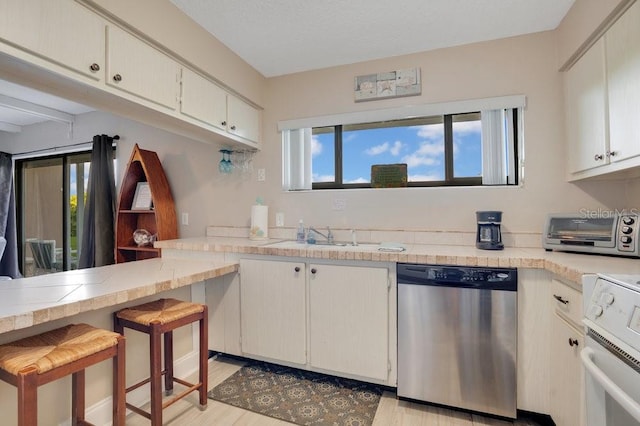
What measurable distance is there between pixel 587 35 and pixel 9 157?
21.1 feet

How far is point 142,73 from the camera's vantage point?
1.71m

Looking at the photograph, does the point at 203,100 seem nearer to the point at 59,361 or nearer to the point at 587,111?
the point at 59,361

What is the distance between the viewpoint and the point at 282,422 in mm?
1683

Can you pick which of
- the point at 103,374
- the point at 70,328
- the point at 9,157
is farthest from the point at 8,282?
the point at 9,157

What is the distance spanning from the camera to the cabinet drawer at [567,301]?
131 cm

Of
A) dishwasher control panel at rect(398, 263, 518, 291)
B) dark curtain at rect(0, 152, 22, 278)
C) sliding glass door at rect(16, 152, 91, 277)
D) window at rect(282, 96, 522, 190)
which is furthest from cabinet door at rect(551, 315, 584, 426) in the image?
dark curtain at rect(0, 152, 22, 278)

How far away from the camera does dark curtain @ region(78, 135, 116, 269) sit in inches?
129

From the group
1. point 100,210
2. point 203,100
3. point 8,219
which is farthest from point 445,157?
point 8,219

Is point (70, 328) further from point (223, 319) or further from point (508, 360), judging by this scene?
point (508, 360)

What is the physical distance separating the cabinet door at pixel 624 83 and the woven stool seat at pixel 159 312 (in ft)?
7.51

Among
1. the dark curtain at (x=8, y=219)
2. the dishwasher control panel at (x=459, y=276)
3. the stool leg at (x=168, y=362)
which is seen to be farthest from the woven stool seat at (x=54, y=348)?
the dark curtain at (x=8, y=219)

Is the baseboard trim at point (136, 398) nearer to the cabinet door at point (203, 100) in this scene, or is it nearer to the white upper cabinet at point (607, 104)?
the cabinet door at point (203, 100)

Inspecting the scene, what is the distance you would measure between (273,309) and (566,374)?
1638mm

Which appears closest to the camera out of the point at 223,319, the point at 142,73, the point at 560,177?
the point at 142,73
